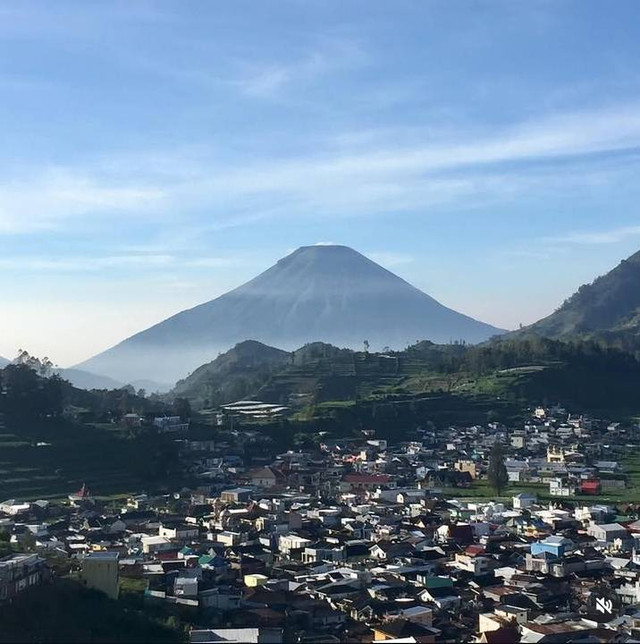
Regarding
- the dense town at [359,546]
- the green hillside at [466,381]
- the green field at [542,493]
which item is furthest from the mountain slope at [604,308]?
the dense town at [359,546]

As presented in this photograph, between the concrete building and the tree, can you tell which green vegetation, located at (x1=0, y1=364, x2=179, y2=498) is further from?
the concrete building

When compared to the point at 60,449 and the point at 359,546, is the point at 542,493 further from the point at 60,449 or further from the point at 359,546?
the point at 60,449

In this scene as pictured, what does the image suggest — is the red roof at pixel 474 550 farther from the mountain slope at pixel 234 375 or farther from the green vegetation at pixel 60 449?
the mountain slope at pixel 234 375

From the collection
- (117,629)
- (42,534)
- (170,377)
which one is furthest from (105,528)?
(170,377)

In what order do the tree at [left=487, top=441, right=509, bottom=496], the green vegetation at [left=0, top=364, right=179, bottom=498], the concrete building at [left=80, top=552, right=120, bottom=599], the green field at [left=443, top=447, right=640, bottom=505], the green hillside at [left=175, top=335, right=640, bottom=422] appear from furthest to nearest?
the green hillside at [left=175, top=335, right=640, bottom=422] < the tree at [left=487, top=441, right=509, bottom=496] < the green vegetation at [left=0, top=364, right=179, bottom=498] < the green field at [left=443, top=447, right=640, bottom=505] < the concrete building at [left=80, top=552, right=120, bottom=599]

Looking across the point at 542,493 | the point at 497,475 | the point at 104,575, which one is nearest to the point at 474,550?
the point at 104,575

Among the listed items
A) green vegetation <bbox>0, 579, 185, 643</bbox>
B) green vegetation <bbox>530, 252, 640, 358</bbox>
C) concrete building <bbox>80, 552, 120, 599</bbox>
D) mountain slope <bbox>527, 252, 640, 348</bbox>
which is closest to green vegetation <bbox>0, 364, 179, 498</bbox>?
concrete building <bbox>80, 552, 120, 599</bbox>

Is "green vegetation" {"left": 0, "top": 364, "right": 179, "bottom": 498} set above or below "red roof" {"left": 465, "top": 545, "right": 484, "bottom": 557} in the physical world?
above
